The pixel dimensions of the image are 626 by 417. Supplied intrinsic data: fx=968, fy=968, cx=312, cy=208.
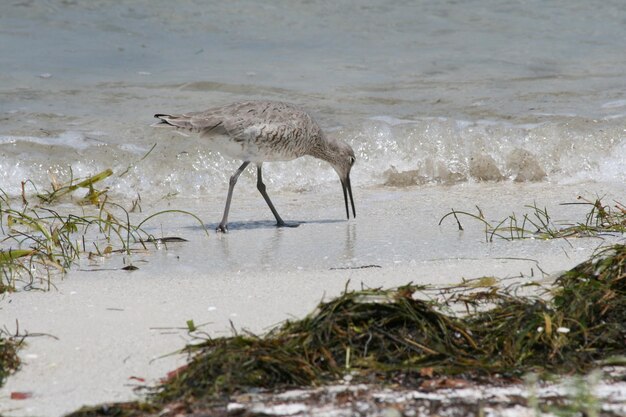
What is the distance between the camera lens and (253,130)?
6.99 m

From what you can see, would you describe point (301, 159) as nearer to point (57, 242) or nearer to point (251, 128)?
point (251, 128)

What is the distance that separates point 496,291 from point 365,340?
0.79 metres

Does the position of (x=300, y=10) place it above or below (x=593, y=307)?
above

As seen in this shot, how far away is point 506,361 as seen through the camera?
3.22m

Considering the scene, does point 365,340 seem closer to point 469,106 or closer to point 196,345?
point 196,345

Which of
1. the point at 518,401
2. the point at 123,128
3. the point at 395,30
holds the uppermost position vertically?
the point at 395,30

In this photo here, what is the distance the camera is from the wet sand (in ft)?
11.1

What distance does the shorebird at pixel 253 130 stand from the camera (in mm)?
6953

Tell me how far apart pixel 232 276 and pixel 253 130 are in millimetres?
2345

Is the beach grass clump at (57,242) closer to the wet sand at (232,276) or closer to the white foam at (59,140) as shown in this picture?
the wet sand at (232,276)

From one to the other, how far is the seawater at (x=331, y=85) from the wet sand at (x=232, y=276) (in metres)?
1.06

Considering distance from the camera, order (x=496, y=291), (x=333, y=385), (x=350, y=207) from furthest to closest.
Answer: (x=350, y=207) < (x=496, y=291) < (x=333, y=385)

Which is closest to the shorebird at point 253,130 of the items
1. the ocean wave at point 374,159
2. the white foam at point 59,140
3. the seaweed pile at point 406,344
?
the ocean wave at point 374,159

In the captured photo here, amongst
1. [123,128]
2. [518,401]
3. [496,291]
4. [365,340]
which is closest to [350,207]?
[123,128]
